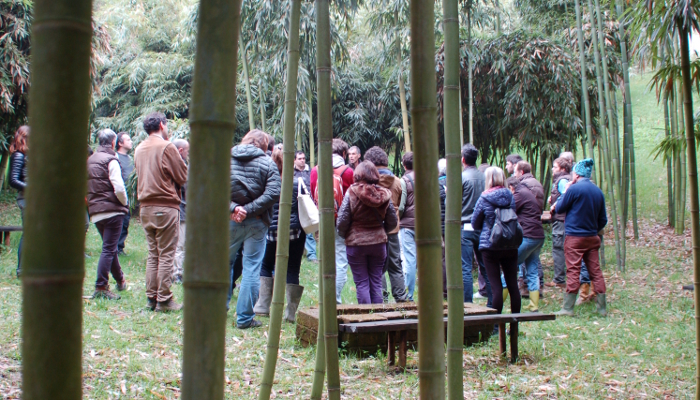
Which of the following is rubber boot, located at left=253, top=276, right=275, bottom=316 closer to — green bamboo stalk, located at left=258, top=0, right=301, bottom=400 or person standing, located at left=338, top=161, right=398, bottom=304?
person standing, located at left=338, top=161, right=398, bottom=304

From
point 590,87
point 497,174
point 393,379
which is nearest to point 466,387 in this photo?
point 393,379

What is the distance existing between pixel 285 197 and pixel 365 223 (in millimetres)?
2951

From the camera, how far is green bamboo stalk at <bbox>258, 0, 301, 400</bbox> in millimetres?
1717

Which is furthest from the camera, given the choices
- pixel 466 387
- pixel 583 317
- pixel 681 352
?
pixel 583 317

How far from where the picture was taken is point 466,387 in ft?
11.3

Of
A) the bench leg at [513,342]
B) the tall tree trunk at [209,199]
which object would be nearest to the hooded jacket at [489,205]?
the bench leg at [513,342]

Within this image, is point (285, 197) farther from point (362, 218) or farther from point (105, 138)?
point (105, 138)

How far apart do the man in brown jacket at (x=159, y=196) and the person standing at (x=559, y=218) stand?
165 inches

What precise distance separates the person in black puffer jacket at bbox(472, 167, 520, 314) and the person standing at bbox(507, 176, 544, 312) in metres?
1.35

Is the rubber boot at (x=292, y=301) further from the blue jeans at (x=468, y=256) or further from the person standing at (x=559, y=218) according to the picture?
the person standing at (x=559, y=218)

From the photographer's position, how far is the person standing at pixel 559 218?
Answer: 21.5 feet

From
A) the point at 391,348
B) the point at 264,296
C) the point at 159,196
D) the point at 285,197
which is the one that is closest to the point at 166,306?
the point at 264,296

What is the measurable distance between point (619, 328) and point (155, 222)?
4368 mm

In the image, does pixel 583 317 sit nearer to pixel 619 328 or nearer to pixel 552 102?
pixel 619 328
